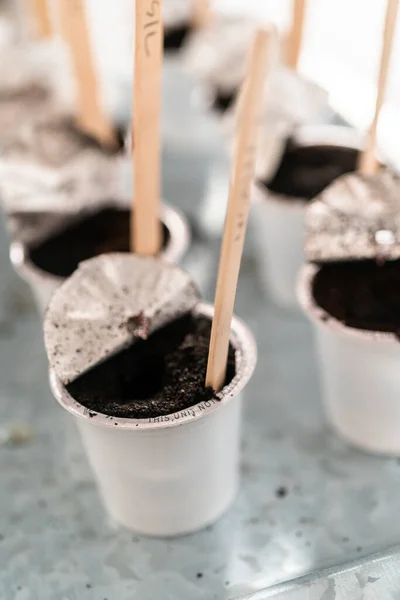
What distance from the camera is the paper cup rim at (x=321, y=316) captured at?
79 centimetres

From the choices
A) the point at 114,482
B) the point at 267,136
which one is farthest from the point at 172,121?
the point at 114,482

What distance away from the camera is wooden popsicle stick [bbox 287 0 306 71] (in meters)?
1.01

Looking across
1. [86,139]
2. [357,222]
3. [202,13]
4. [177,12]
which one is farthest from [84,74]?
[177,12]

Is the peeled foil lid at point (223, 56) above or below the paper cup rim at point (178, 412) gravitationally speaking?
above

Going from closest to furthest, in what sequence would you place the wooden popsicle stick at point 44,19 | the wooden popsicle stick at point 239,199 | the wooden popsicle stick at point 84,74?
the wooden popsicle stick at point 239,199, the wooden popsicle stick at point 84,74, the wooden popsicle stick at point 44,19

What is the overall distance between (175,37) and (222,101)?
0.97ft

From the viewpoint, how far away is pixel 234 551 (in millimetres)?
800

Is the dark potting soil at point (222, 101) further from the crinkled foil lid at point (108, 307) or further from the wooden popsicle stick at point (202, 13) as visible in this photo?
the crinkled foil lid at point (108, 307)

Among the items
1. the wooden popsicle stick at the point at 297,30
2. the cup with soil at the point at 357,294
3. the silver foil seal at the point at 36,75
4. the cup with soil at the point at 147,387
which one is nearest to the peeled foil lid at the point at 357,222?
the cup with soil at the point at 357,294

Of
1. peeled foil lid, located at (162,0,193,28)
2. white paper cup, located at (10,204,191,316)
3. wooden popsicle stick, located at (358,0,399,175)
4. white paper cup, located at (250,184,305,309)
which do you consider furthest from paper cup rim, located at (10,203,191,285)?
peeled foil lid, located at (162,0,193,28)

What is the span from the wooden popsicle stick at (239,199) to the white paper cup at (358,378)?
0.57 feet

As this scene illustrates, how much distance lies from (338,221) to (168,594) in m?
0.46

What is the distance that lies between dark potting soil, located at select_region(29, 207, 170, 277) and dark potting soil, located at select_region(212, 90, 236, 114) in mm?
359

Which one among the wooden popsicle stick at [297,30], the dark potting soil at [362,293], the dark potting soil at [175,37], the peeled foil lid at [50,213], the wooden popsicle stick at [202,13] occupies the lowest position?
the peeled foil lid at [50,213]
